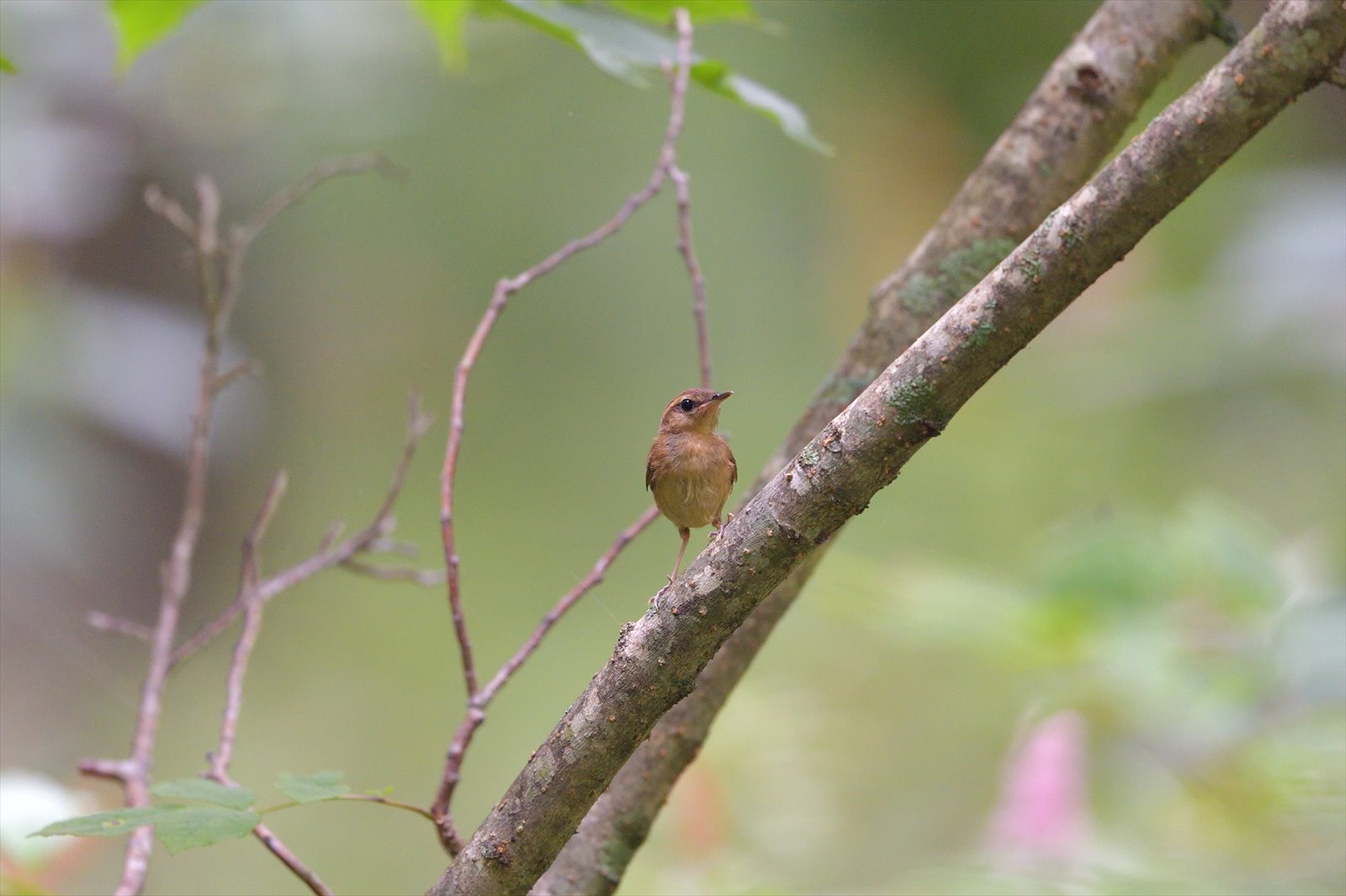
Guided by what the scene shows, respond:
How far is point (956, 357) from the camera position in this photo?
115 cm

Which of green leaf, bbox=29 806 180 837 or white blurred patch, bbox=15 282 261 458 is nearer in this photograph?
green leaf, bbox=29 806 180 837

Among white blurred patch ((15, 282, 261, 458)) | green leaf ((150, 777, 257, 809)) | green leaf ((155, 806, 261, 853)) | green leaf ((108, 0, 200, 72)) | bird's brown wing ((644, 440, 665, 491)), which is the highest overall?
white blurred patch ((15, 282, 261, 458))

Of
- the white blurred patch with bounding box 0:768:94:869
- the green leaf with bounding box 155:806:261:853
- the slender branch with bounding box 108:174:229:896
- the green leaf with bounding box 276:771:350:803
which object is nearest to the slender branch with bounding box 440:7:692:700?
the green leaf with bounding box 276:771:350:803

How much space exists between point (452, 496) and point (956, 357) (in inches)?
38.5

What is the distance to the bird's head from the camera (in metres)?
1.96

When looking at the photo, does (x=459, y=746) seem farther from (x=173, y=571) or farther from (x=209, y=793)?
(x=173, y=571)

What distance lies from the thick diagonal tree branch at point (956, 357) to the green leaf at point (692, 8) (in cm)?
67

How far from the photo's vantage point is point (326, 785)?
134 centimetres

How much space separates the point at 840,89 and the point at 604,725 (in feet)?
19.1

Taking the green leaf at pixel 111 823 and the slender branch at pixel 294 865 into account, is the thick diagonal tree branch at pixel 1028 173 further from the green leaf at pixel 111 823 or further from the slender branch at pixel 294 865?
the green leaf at pixel 111 823

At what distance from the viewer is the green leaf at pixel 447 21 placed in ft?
4.45

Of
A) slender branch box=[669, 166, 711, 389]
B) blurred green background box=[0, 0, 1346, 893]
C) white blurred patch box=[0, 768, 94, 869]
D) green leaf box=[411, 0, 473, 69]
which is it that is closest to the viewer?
green leaf box=[411, 0, 473, 69]

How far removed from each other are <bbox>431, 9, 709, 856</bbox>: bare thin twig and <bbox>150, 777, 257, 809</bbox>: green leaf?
291 millimetres

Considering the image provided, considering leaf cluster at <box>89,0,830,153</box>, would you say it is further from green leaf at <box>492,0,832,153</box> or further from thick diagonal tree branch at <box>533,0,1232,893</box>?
thick diagonal tree branch at <box>533,0,1232,893</box>
